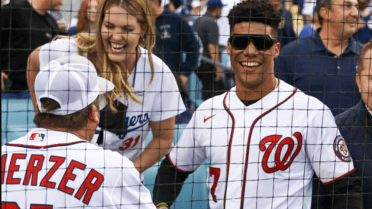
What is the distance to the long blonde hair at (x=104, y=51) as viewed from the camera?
252cm

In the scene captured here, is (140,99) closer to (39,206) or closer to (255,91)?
(255,91)

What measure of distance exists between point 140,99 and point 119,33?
0.39m

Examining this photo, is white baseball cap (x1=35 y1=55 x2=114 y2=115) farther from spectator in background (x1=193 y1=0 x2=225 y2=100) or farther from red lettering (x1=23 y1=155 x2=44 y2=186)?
spectator in background (x1=193 y1=0 x2=225 y2=100)

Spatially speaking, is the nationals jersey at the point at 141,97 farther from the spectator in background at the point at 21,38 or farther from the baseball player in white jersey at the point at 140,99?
the spectator in background at the point at 21,38

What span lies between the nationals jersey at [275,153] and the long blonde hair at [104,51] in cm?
54

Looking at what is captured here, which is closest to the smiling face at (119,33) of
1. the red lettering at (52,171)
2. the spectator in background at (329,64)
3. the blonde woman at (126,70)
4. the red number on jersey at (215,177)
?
the blonde woman at (126,70)

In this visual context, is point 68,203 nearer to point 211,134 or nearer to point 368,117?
point 211,134

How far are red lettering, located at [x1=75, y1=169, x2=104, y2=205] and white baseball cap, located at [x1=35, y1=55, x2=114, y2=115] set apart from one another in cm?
29

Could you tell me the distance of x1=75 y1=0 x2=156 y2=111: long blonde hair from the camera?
2521 millimetres

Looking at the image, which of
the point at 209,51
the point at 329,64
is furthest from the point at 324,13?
the point at 209,51

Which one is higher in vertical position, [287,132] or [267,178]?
[287,132]

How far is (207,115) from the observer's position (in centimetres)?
251

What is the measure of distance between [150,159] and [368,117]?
1.26 metres

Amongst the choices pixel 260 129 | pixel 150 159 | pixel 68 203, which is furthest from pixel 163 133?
pixel 68 203
